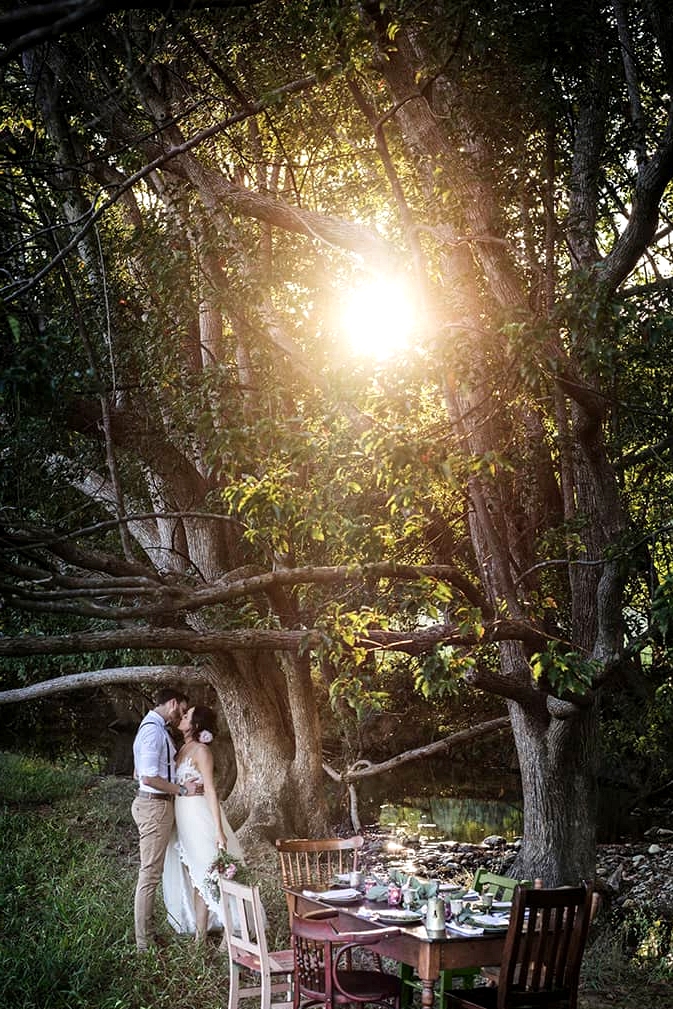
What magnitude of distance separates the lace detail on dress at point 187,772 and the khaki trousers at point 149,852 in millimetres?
201

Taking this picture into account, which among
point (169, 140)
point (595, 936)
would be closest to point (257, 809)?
point (595, 936)

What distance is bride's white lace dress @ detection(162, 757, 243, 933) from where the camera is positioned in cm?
847

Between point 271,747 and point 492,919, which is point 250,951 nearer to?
point 492,919

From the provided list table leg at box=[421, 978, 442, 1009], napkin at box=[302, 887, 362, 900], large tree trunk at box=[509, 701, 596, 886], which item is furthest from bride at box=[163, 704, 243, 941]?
table leg at box=[421, 978, 442, 1009]

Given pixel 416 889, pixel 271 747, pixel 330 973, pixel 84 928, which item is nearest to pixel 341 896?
pixel 416 889

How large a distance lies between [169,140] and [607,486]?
195 inches

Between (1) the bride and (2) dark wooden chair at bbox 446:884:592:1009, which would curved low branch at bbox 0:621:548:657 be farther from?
(2) dark wooden chair at bbox 446:884:592:1009

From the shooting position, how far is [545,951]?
543 cm

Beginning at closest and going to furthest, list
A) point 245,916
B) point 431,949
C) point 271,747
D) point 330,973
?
point 431,949, point 330,973, point 245,916, point 271,747

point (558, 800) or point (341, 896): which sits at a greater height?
point (558, 800)

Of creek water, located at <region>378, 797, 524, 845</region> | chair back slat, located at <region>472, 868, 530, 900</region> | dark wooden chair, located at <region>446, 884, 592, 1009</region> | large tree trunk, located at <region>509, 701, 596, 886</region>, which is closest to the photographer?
dark wooden chair, located at <region>446, 884, 592, 1009</region>

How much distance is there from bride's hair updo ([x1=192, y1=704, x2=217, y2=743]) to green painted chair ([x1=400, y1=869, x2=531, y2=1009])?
7.91ft

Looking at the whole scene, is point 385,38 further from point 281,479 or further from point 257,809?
point 257,809

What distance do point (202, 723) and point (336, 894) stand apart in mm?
2287
